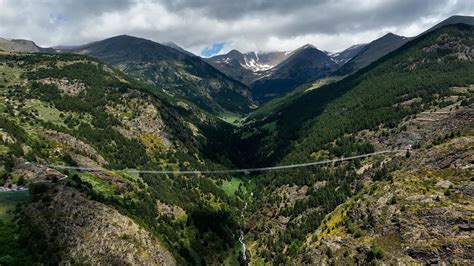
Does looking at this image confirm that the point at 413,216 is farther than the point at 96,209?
Yes

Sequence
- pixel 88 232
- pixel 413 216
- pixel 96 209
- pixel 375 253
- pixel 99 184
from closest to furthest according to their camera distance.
Result: pixel 88 232 < pixel 96 209 < pixel 375 253 < pixel 413 216 < pixel 99 184

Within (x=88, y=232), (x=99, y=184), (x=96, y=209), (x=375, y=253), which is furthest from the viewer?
(x=99, y=184)

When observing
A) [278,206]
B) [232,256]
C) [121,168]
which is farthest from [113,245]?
[278,206]

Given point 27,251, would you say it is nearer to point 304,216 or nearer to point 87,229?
point 87,229

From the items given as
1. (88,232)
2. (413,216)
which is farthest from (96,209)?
(413,216)

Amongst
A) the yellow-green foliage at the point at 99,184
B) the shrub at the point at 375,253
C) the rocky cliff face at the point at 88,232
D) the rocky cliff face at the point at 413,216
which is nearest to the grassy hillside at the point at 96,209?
the rocky cliff face at the point at 88,232

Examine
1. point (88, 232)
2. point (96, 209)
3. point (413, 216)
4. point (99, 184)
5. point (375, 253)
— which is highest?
point (96, 209)

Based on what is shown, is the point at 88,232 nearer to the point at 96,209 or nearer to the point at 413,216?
the point at 96,209

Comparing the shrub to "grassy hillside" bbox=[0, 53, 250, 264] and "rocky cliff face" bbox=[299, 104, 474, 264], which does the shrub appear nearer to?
"rocky cliff face" bbox=[299, 104, 474, 264]

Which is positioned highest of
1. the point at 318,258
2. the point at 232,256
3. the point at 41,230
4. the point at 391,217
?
the point at 41,230

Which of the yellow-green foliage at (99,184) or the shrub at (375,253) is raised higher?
the yellow-green foliage at (99,184)

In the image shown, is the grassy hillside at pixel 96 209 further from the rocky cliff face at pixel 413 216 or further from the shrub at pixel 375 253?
the shrub at pixel 375 253
